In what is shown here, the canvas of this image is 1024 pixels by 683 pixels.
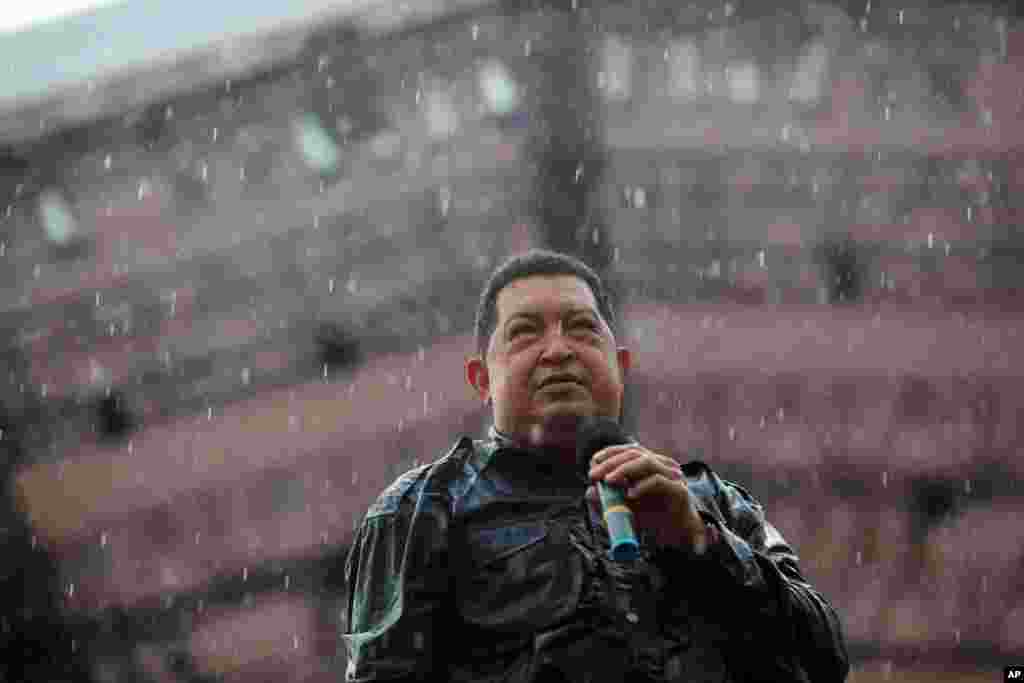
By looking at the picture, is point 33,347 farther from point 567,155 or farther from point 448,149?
point 567,155

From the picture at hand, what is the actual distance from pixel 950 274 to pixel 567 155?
2.11 metres

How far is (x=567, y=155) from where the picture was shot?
5.81 metres

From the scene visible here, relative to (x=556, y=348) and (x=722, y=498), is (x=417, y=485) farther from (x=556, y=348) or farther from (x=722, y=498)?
(x=722, y=498)

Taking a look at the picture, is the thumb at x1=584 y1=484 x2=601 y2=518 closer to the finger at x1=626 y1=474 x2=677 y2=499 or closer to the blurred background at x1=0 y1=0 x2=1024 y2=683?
the finger at x1=626 y1=474 x2=677 y2=499

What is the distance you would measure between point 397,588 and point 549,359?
39 cm

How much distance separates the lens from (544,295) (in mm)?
1583

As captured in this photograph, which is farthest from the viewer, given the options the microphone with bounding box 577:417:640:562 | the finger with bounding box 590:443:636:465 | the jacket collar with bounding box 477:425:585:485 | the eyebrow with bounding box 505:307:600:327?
the eyebrow with bounding box 505:307:600:327

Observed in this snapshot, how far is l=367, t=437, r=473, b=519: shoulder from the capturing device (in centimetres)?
Answer: 134

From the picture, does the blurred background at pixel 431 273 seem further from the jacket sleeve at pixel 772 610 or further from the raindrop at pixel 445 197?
the jacket sleeve at pixel 772 610

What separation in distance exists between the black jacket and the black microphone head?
0.19 feet

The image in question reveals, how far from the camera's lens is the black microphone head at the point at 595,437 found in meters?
1.38

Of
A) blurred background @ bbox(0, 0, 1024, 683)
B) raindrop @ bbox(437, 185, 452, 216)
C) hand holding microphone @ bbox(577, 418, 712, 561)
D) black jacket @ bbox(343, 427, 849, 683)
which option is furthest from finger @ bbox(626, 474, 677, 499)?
raindrop @ bbox(437, 185, 452, 216)

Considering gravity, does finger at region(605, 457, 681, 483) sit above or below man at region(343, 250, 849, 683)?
above

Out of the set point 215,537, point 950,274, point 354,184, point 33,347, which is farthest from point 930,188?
point 33,347
